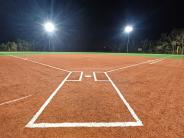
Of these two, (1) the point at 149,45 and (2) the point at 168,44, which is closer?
(2) the point at 168,44

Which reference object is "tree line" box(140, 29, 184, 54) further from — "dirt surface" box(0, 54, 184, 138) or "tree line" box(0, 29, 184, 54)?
"dirt surface" box(0, 54, 184, 138)

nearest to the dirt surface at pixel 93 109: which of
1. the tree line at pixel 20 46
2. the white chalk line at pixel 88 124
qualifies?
the white chalk line at pixel 88 124

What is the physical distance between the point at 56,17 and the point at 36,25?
26.0ft

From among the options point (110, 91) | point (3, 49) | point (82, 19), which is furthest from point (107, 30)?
point (110, 91)

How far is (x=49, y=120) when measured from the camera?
4840mm

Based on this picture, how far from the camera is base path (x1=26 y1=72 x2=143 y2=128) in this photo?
Answer: 470 cm

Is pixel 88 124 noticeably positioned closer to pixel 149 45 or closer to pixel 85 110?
pixel 85 110

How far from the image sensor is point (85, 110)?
219 inches

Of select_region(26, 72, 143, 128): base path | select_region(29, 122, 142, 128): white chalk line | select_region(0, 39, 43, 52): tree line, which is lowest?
select_region(29, 122, 142, 128): white chalk line

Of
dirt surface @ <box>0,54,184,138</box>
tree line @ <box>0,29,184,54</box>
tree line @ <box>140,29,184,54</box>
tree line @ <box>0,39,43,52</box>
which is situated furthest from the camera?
tree line @ <box>0,39,43,52</box>

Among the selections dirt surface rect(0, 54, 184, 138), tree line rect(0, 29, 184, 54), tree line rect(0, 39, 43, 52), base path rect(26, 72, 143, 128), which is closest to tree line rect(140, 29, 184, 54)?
tree line rect(0, 29, 184, 54)

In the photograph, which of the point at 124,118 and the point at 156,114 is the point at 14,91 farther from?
the point at 156,114

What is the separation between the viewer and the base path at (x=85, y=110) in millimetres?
4703

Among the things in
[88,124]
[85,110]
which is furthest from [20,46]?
[88,124]
